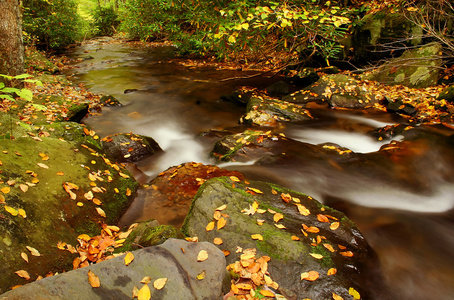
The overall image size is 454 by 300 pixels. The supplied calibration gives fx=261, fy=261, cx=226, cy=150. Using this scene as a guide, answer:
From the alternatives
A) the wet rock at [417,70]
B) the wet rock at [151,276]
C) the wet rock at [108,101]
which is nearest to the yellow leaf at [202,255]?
the wet rock at [151,276]

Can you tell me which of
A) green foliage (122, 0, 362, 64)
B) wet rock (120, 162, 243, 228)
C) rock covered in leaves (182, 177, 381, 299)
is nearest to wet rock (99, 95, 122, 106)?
green foliage (122, 0, 362, 64)

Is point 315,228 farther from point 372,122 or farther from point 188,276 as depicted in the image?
point 372,122

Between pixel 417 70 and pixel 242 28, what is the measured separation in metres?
6.51

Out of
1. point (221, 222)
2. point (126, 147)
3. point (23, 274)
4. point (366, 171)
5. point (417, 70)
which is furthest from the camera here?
point (417, 70)

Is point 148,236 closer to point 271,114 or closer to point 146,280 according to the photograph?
point 146,280

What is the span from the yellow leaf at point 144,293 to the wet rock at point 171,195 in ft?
6.56

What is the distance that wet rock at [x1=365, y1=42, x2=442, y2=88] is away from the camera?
8984 millimetres

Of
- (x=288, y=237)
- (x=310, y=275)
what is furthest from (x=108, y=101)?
(x=310, y=275)

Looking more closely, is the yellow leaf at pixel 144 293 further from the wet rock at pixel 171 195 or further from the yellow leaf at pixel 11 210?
the wet rock at pixel 171 195

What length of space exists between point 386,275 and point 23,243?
13.3ft

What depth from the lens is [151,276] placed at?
6.51 feet

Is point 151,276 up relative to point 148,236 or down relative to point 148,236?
up

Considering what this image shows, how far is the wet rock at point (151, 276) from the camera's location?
66.7 inches

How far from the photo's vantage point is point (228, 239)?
301cm
